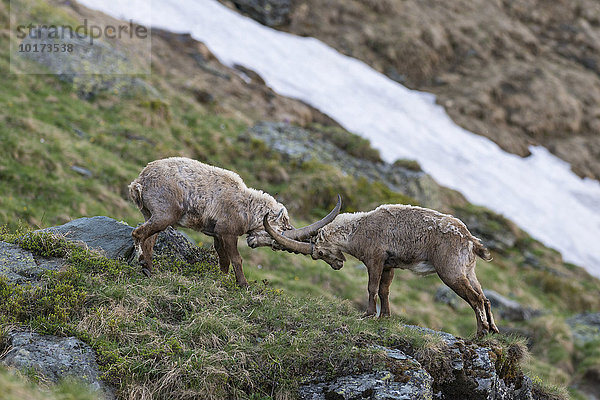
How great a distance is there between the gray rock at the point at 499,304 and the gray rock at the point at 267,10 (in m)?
29.7

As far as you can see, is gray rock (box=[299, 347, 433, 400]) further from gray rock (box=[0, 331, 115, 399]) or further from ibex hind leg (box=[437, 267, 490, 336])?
gray rock (box=[0, 331, 115, 399])

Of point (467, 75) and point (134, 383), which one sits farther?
point (467, 75)

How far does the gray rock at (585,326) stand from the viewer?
60.6 feet

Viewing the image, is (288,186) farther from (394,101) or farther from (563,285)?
(394,101)

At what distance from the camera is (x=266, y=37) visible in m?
39.4

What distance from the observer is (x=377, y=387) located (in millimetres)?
7480

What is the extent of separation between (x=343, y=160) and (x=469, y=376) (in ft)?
60.9

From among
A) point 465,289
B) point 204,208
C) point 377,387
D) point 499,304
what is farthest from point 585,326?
point 204,208

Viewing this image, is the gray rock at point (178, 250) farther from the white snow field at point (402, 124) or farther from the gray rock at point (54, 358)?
the white snow field at point (402, 124)

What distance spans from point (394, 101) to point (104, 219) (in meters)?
30.3

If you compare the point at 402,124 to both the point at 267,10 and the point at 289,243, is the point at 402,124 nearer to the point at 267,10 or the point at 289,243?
the point at 267,10

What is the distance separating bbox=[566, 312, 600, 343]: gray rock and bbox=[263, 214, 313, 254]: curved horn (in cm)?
1267

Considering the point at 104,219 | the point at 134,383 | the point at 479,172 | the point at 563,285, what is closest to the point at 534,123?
the point at 479,172

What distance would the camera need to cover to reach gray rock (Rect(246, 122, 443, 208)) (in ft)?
81.0
